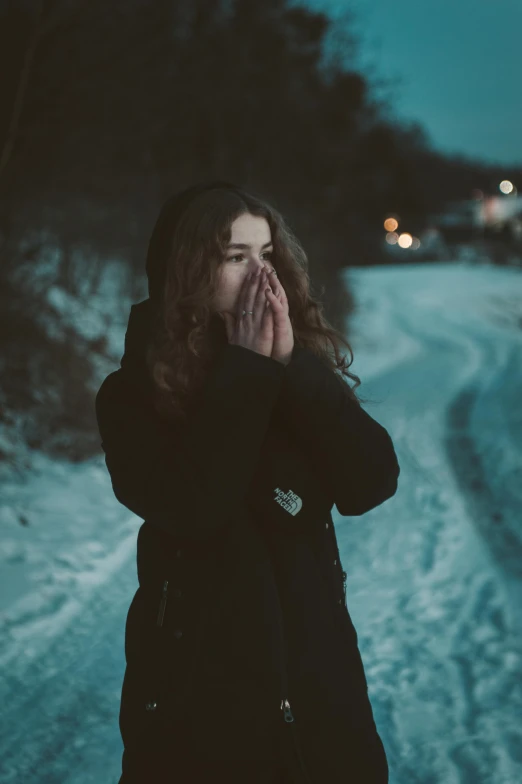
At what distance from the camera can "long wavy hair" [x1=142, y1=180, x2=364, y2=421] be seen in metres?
1.78

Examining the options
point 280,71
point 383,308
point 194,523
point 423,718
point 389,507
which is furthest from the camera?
point 383,308

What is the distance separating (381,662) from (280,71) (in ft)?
44.7

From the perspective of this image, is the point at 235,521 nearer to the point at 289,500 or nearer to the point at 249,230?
the point at 289,500

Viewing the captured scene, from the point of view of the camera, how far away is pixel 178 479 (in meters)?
1.67

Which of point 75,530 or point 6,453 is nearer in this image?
point 75,530

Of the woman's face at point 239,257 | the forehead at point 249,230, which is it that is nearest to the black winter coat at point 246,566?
the woman's face at point 239,257

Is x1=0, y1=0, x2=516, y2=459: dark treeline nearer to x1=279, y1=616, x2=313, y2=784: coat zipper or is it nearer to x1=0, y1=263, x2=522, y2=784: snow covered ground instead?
x1=279, y1=616, x2=313, y2=784: coat zipper

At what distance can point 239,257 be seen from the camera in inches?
72.9


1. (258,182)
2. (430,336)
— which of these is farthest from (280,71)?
(430,336)

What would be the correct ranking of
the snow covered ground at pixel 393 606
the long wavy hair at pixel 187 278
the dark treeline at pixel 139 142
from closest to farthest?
the long wavy hair at pixel 187 278 < the snow covered ground at pixel 393 606 < the dark treeline at pixel 139 142

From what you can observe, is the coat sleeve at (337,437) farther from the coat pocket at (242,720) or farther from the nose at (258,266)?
the coat pocket at (242,720)

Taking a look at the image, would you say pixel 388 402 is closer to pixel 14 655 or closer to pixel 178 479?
pixel 14 655

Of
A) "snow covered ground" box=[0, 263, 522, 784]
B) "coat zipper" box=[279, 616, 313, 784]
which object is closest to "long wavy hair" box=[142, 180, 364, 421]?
"coat zipper" box=[279, 616, 313, 784]

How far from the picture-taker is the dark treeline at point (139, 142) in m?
7.36
